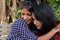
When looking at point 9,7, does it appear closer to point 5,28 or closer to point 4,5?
point 4,5

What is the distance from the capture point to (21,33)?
93.3 inches

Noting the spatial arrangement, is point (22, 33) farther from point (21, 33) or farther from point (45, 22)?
point (45, 22)

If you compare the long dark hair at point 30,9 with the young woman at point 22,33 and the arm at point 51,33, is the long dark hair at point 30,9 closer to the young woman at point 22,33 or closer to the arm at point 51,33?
the young woman at point 22,33

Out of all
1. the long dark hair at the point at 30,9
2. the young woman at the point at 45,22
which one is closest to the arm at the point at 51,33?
the young woman at the point at 45,22

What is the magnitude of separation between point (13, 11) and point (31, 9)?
445 centimetres

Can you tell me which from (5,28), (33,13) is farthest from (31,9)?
(5,28)

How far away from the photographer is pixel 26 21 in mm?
2436

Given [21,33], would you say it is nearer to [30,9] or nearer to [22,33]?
[22,33]

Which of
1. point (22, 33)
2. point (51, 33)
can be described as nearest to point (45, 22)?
point (51, 33)

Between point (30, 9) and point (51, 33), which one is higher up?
point (30, 9)

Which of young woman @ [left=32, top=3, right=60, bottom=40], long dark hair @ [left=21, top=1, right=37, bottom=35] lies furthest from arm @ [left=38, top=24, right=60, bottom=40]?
long dark hair @ [left=21, top=1, right=37, bottom=35]

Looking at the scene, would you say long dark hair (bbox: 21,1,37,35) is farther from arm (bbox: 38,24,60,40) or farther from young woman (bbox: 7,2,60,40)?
arm (bbox: 38,24,60,40)

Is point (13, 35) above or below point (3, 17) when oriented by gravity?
above

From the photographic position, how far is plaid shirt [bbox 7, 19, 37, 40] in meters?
2.35
